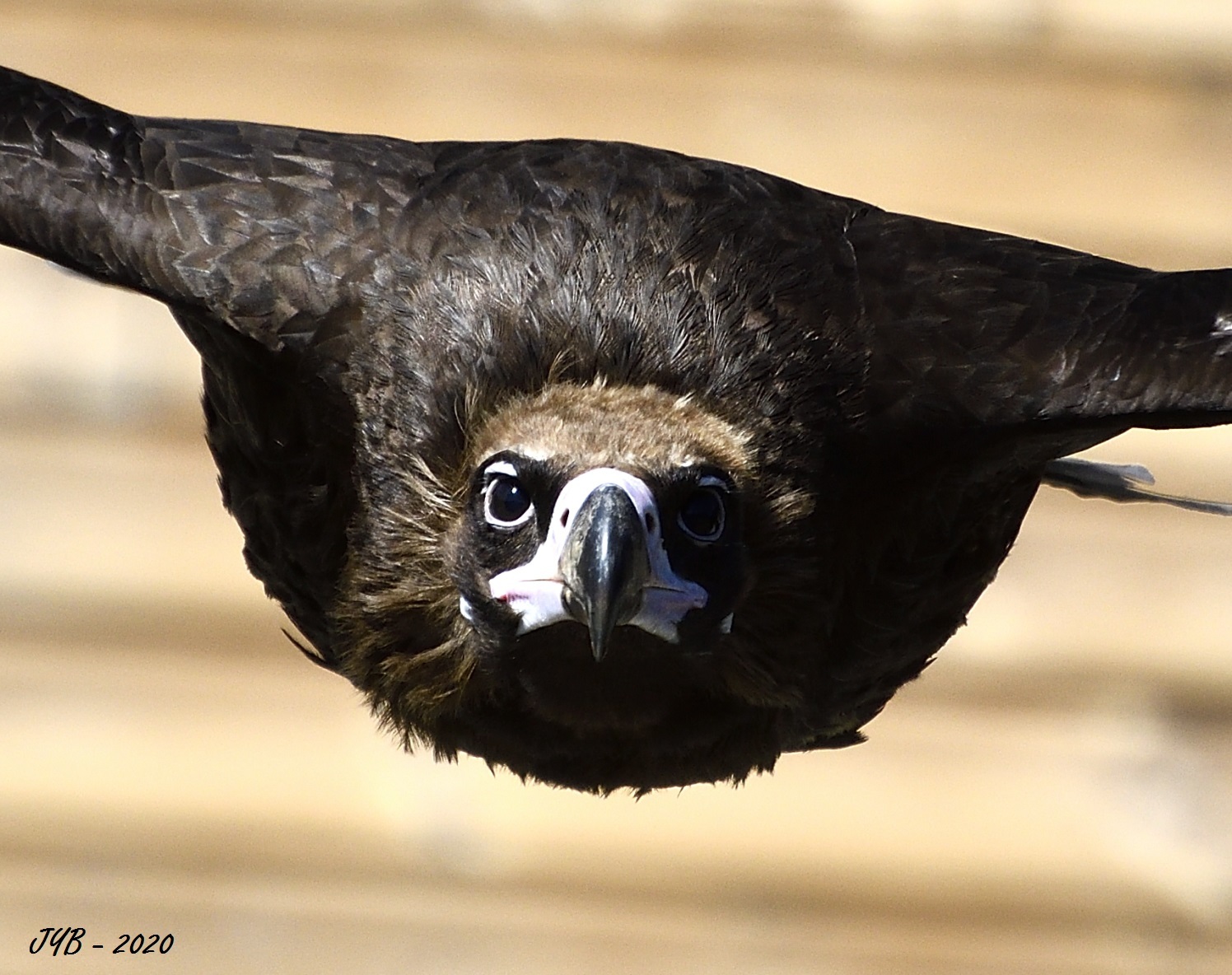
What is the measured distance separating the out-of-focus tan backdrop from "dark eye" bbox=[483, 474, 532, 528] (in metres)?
2.09

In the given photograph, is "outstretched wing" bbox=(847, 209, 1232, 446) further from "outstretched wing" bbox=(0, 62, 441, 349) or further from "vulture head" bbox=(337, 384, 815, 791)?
"outstretched wing" bbox=(0, 62, 441, 349)

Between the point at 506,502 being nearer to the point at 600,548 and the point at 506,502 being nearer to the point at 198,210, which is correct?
the point at 600,548

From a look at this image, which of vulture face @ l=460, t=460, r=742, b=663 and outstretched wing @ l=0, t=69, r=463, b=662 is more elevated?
outstretched wing @ l=0, t=69, r=463, b=662

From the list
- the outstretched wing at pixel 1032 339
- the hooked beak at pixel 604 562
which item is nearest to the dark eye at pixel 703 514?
the hooked beak at pixel 604 562

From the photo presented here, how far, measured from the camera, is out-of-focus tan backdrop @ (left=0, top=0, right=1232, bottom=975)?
5316mm

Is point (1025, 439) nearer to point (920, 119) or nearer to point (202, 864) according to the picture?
point (920, 119)

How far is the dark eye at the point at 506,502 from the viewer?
326 centimetres

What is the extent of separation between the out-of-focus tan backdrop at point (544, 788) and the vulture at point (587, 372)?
164 cm

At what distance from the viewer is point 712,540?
10.8 feet

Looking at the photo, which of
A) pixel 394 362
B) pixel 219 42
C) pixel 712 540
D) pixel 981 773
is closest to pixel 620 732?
pixel 712 540

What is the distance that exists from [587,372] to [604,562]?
20.2 inches

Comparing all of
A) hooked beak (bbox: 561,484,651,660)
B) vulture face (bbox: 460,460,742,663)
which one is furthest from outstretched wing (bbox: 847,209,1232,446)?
hooked beak (bbox: 561,484,651,660)

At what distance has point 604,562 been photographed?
2996 mm

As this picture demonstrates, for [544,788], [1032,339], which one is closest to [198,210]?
[1032,339]
